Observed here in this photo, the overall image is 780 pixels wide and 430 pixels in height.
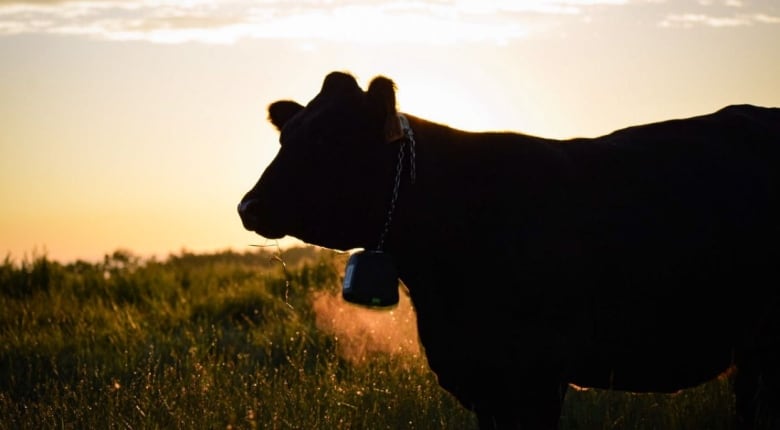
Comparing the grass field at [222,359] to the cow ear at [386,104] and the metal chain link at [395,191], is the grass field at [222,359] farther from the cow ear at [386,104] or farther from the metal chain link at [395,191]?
the cow ear at [386,104]

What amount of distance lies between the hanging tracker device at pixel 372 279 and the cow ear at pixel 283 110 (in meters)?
0.91

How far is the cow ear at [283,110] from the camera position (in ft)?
18.8

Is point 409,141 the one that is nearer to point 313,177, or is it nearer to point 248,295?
point 313,177

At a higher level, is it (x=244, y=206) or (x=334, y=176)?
(x=334, y=176)

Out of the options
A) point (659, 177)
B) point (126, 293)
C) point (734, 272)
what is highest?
point (659, 177)

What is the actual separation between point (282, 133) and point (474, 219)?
98 centimetres

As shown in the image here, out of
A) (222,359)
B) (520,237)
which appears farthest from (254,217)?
(222,359)

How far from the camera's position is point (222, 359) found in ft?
30.2

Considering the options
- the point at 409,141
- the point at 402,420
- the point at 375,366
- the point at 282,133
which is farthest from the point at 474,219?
the point at 375,366

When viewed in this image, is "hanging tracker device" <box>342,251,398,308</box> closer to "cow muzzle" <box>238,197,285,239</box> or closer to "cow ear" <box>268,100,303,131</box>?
"cow muzzle" <box>238,197,285,239</box>

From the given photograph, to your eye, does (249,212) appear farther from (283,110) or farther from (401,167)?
(283,110)

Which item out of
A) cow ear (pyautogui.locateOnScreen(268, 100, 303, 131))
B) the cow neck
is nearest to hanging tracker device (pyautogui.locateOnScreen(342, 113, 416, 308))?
the cow neck

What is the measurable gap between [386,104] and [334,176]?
0.40 meters

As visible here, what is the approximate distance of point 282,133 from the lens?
5.29 meters
